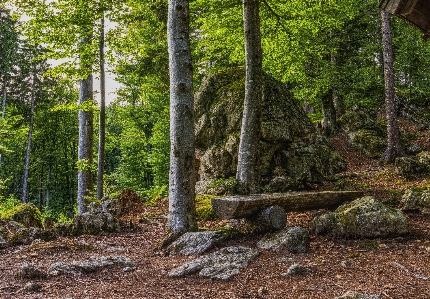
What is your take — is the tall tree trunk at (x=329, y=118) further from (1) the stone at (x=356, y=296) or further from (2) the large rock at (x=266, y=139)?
(1) the stone at (x=356, y=296)

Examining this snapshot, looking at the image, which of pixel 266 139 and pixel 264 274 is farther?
pixel 266 139

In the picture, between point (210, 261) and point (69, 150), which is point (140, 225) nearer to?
point (210, 261)

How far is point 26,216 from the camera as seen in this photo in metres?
8.43

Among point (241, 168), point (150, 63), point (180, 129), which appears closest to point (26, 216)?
point (180, 129)

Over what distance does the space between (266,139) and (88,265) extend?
7.53 meters

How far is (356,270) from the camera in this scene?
4.12 meters

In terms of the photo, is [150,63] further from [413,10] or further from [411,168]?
[413,10]

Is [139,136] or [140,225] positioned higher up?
[139,136]

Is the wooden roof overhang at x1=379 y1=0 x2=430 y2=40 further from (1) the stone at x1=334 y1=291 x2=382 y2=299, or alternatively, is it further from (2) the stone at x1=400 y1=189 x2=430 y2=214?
(2) the stone at x1=400 y1=189 x2=430 y2=214

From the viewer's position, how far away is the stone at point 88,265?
14.9 feet

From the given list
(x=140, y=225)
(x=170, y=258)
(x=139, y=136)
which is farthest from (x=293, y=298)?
(x=139, y=136)

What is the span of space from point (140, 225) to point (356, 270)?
5.78 metres

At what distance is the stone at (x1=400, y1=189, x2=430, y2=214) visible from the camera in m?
7.16

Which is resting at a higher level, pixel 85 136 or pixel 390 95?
pixel 390 95
